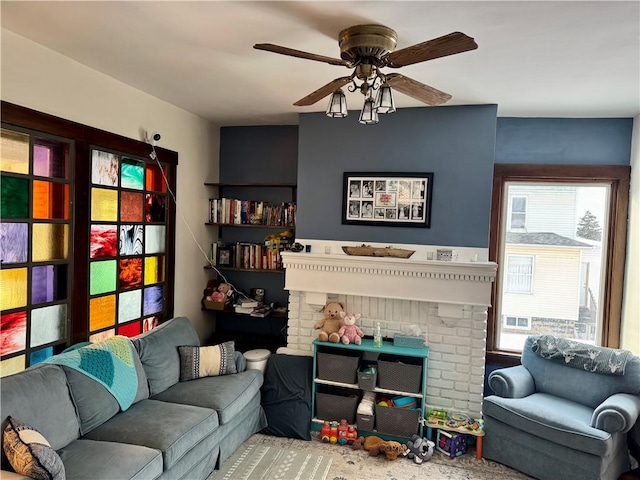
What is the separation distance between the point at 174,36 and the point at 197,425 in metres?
2.15

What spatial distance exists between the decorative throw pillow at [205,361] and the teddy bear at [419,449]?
4.60ft

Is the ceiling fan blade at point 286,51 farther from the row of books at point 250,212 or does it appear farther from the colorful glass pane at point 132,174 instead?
the row of books at point 250,212

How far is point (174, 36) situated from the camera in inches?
90.9

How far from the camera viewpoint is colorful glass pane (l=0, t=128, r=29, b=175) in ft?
7.93

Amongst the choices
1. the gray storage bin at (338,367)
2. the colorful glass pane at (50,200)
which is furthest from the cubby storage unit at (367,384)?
the colorful glass pane at (50,200)

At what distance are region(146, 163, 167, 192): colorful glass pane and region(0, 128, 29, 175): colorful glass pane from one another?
1.13 metres

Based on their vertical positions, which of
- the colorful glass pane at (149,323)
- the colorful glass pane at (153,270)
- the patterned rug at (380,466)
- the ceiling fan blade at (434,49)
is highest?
the ceiling fan blade at (434,49)

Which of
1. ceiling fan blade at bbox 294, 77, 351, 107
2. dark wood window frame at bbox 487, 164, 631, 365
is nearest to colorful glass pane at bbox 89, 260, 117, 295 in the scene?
ceiling fan blade at bbox 294, 77, 351, 107

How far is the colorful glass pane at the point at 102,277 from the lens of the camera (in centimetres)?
309

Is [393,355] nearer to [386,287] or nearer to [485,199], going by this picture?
[386,287]

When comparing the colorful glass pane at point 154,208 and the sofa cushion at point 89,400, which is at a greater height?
the colorful glass pane at point 154,208

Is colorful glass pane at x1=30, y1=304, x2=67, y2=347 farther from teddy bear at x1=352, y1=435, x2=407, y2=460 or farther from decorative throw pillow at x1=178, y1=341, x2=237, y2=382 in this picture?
teddy bear at x1=352, y1=435, x2=407, y2=460

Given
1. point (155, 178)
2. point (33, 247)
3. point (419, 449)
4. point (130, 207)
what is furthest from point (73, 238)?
point (419, 449)

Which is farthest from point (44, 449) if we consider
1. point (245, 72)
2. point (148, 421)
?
point (245, 72)
